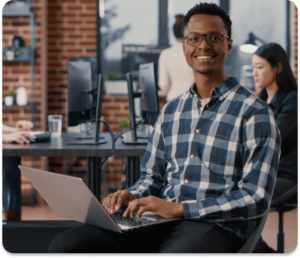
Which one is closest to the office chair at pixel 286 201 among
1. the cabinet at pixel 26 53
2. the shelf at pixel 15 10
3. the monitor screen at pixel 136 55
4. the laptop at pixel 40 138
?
the laptop at pixel 40 138

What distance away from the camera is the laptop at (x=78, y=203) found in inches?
44.4

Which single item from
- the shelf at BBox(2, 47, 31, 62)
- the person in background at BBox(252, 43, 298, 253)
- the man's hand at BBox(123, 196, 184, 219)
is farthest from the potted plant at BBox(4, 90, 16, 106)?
the man's hand at BBox(123, 196, 184, 219)

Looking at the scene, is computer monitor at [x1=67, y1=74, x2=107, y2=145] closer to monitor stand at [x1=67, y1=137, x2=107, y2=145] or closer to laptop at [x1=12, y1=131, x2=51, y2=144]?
monitor stand at [x1=67, y1=137, x2=107, y2=145]

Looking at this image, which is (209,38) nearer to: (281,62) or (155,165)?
(155,165)

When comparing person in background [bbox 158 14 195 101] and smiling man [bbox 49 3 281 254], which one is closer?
smiling man [bbox 49 3 281 254]

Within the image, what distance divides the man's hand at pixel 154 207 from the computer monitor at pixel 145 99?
1.19 meters

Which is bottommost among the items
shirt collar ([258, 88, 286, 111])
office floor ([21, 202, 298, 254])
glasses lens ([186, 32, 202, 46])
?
office floor ([21, 202, 298, 254])

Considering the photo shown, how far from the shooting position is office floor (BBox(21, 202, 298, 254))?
2.80 metres

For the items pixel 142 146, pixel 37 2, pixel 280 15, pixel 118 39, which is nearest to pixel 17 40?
pixel 37 2

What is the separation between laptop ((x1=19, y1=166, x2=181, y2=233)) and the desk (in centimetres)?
90

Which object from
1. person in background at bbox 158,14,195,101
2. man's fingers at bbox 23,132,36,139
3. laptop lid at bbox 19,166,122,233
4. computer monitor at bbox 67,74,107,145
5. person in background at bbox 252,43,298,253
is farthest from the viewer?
person in background at bbox 158,14,195,101

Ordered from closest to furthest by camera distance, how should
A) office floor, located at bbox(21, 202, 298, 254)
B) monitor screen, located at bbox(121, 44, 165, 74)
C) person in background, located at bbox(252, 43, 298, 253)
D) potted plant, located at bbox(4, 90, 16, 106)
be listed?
person in background, located at bbox(252, 43, 298, 253), office floor, located at bbox(21, 202, 298, 254), potted plant, located at bbox(4, 90, 16, 106), monitor screen, located at bbox(121, 44, 165, 74)

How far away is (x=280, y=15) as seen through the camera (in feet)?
14.6

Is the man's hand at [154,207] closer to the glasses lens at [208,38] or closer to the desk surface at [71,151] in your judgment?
the glasses lens at [208,38]
